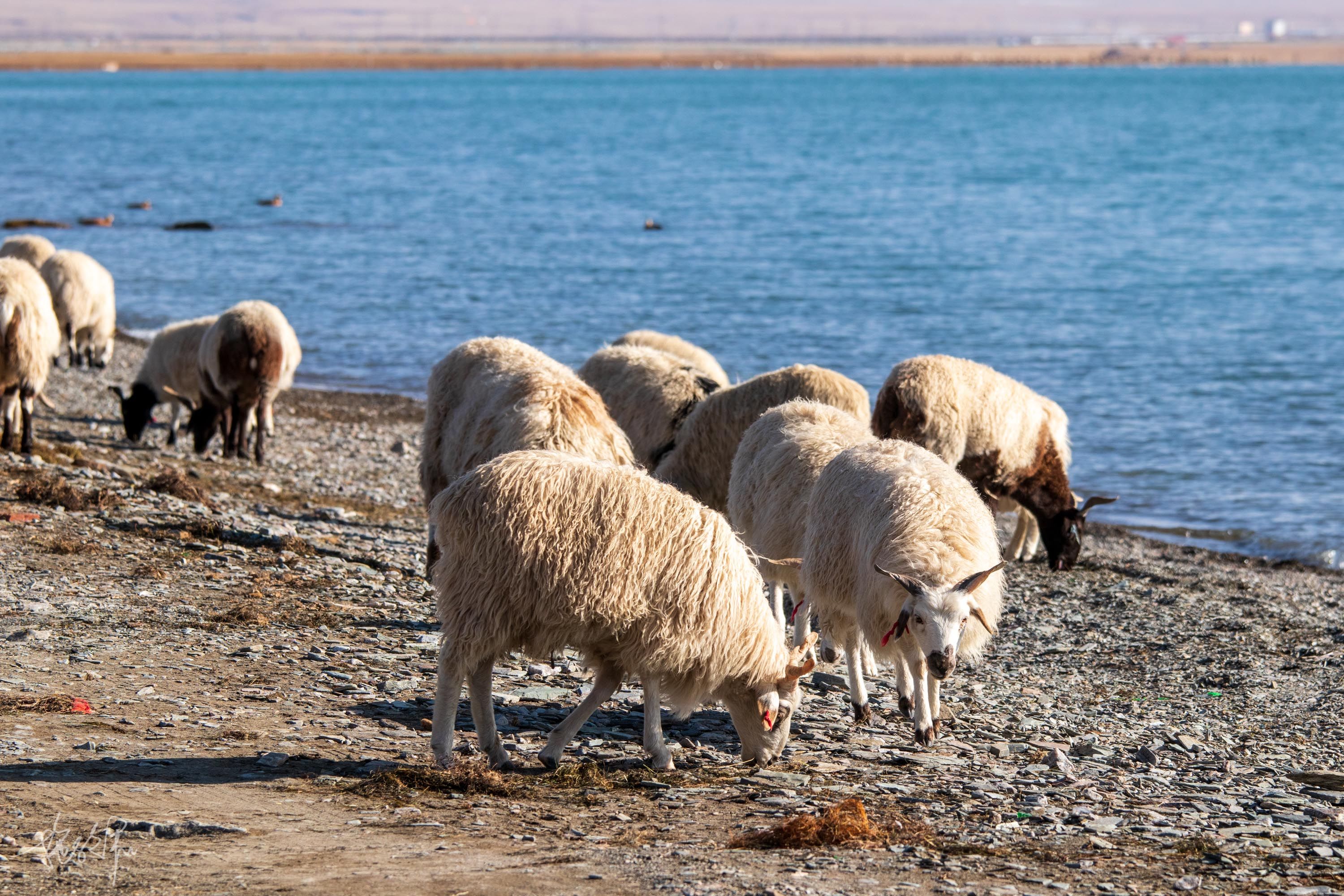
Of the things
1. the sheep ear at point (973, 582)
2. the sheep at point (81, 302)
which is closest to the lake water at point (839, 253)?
the sheep at point (81, 302)

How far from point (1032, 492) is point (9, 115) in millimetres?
102475

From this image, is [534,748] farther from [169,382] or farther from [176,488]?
[169,382]

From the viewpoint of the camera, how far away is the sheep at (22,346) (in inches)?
509

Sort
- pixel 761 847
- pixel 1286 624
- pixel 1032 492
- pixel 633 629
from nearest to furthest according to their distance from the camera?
pixel 761 847 < pixel 633 629 < pixel 1286 624 < pixel 1032 492

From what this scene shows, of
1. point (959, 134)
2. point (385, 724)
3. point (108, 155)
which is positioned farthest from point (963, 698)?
point (959, 134)

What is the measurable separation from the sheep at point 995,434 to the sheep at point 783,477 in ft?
6.06

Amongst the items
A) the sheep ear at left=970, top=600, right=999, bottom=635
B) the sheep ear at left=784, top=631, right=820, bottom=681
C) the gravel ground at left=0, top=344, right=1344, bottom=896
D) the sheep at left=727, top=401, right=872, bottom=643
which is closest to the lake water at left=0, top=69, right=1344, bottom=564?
the gravel ground at left=0, top=344, right=1344, bottom=896

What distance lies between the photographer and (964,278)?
3319 cm

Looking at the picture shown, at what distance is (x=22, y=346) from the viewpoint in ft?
42.8

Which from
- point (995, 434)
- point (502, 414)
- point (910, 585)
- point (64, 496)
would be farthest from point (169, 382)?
point (910, 585)

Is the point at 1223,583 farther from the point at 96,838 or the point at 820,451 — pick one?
the point at 96,838

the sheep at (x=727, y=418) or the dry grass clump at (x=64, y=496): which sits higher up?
the sheep at (x=727, y=418)

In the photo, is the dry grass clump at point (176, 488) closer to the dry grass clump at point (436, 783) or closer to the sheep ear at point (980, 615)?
the dry grass clump at point (436, 783)

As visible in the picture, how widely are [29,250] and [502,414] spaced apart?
1669cm
